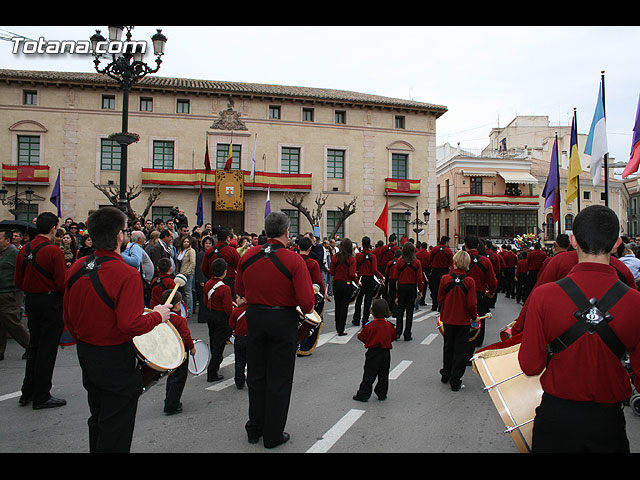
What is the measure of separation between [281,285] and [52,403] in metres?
3.16

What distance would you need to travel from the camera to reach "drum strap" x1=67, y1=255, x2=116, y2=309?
10.2 feet

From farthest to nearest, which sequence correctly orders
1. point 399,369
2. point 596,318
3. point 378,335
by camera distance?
point 399,369, point 378,335, point 596,318

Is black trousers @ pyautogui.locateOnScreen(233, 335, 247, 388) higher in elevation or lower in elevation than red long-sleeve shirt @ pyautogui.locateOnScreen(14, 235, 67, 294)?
lower

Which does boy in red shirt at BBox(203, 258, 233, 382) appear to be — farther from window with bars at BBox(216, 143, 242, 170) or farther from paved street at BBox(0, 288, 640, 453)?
window with bars at BBox(216, 143, 242, 170)

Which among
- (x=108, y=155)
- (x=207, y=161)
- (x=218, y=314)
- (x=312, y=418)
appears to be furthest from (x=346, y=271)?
(x=108, y=155)

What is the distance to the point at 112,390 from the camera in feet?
10.2

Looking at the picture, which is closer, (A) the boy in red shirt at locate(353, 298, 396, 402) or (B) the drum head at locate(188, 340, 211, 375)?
(B) the drum head at locate(188, 340, 211, 375)

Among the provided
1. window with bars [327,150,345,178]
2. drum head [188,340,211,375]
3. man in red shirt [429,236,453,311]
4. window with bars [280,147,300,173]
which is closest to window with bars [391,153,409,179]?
window with bars [327,150,345,178]

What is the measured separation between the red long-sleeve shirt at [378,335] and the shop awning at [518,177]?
4050cm

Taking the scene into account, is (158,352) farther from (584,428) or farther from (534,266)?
(534,266)

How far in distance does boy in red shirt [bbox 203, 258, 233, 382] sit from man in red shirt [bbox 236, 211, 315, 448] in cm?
200

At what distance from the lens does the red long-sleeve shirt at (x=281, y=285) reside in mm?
4082
